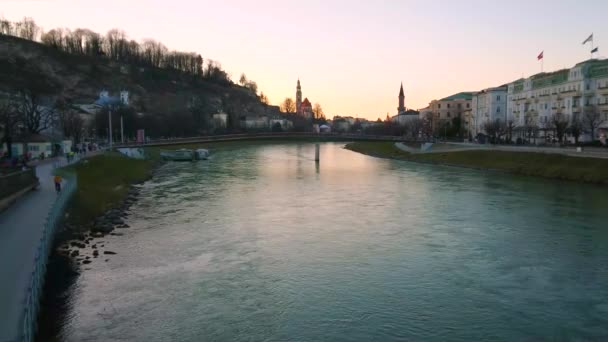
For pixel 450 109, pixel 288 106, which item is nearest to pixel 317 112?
pixel 288 106

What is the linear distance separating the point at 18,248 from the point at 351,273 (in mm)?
8628

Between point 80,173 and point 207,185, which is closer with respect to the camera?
point 80,173

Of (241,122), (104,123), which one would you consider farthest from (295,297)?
(241,122)

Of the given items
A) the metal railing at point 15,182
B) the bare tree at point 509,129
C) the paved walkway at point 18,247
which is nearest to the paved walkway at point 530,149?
the bare tree at point 509,129

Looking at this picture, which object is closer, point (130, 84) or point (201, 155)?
point (201, 155)

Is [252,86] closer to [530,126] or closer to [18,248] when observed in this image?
[530,126]

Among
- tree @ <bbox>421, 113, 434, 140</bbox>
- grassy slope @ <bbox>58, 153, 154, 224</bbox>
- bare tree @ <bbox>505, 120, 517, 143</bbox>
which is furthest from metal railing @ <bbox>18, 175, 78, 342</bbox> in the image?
tree @ <bbox>421, 113, 434, 140</bbox>

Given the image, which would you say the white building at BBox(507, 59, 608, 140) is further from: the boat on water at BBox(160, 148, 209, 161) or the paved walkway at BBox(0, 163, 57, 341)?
the paved walkway at BBox(0, 163, 57, 341)

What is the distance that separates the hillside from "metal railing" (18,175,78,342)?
7012cm

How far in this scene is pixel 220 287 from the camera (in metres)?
12.1

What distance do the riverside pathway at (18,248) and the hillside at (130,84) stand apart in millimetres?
68554

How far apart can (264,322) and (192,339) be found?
1.59m

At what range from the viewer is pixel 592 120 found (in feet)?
150

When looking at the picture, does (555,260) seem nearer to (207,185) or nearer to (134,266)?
(134,266)
